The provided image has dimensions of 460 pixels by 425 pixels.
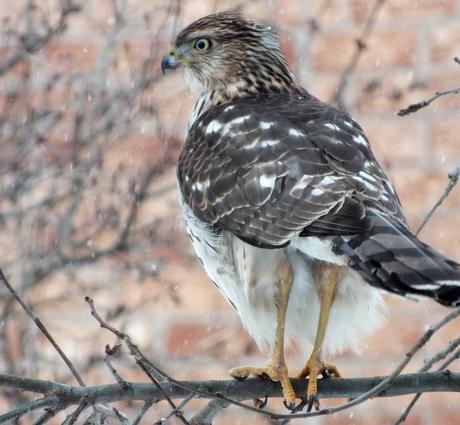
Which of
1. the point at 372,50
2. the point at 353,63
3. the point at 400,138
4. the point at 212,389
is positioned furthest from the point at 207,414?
the point at 372,50

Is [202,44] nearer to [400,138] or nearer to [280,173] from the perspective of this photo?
[280,173]

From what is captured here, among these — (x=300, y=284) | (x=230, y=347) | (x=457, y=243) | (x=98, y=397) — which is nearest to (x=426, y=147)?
(x=457, y=243)

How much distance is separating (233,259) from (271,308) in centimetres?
14

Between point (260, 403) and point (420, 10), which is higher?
point (420, 10)

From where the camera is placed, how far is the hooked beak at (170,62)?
3.53m

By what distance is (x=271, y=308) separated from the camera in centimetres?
292

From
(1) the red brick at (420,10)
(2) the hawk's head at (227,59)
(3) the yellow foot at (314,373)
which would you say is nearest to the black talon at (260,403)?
(3) the yellow foot at (314,373)

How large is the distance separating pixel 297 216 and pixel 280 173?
18 cm

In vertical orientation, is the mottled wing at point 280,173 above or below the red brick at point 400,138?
above

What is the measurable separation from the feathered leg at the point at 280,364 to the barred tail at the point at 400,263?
351 millimetres

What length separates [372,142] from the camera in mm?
4207

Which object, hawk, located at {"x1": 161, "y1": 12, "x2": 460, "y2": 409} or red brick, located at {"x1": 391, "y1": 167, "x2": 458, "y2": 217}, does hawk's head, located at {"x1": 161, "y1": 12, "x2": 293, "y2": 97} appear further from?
red brick, located at {"x1": 391, "y1": 167, "x2": 458, "y2": 217}

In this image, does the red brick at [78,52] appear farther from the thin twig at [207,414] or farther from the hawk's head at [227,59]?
the thin twig at [207,414]

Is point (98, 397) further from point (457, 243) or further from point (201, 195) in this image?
point (457, 243)
